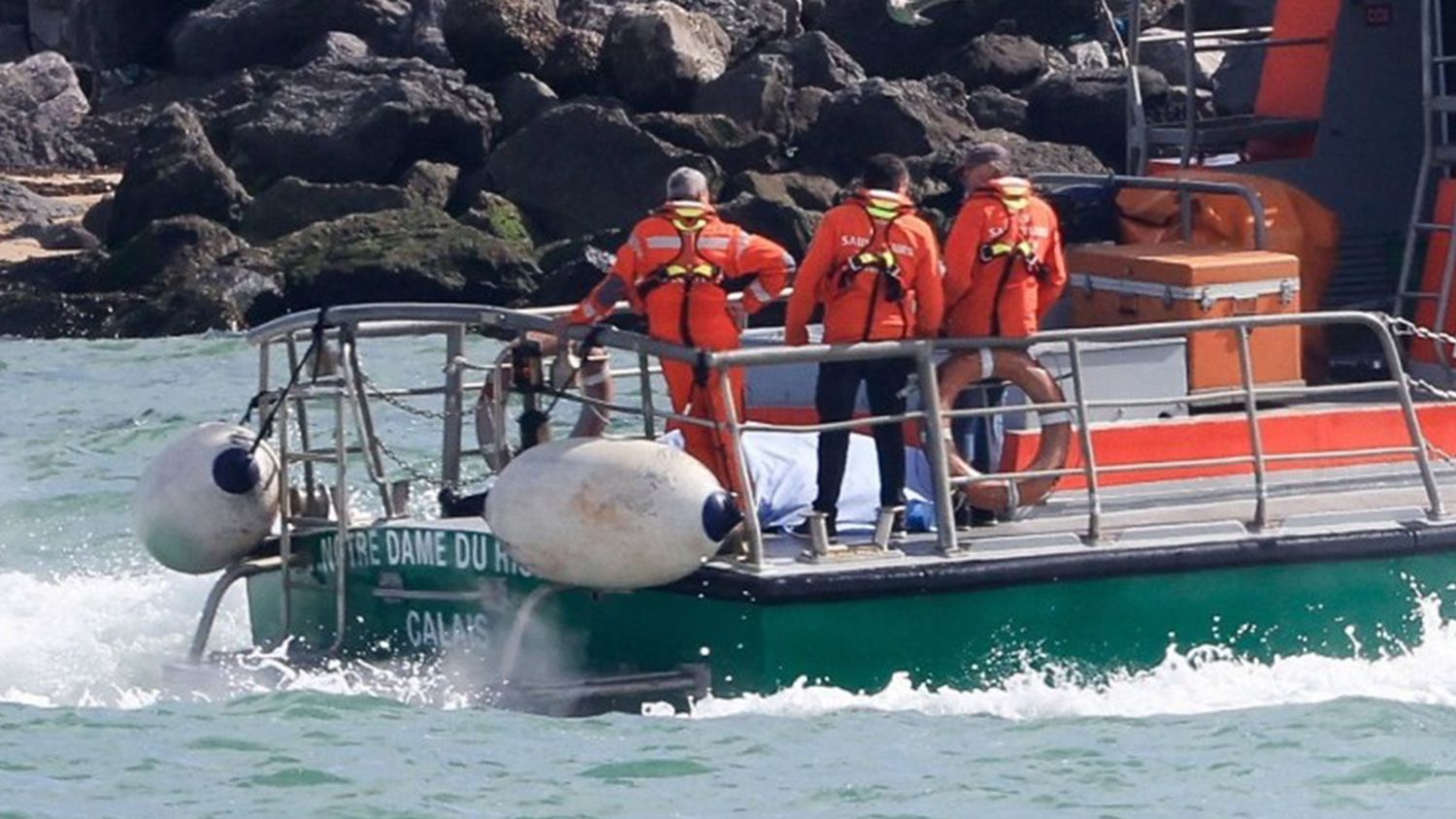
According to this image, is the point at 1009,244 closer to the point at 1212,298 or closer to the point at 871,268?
the point at 871,268

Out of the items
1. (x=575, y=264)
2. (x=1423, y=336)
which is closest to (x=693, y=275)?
(x=1423, y=336)

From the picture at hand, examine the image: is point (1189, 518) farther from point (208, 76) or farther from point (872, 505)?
point (208, 76)

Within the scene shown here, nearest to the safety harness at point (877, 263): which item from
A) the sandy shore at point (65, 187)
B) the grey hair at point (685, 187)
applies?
the grey hair at point (685, 187)

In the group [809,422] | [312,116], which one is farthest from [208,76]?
[809,422]

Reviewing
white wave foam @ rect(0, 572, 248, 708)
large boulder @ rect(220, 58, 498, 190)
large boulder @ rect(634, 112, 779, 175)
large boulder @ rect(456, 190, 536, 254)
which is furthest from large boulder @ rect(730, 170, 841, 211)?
white wave foam @ rect(0, 572, 248, 708)

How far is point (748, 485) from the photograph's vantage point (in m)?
9.06

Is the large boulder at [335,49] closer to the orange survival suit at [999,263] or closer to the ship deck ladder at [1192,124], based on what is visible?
the ship deck ladder at [1192,124]

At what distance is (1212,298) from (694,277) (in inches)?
81.1

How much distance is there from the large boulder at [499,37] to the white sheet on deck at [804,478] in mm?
17608

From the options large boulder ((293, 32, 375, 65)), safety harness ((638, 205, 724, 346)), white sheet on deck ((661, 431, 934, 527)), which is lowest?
white sheet on deck ((661, 431, 934, 527))

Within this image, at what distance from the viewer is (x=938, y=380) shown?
373 inches

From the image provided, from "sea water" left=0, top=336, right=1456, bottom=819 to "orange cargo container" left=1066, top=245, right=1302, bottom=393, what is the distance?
129cm

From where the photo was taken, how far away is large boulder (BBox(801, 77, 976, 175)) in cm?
2483

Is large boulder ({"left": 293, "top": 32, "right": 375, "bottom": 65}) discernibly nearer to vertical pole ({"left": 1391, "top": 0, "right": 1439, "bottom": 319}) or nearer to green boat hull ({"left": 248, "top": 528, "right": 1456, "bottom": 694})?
vertical pole ({"left": 1391, "top": 0, "right": 1439, "bottom": 319})
